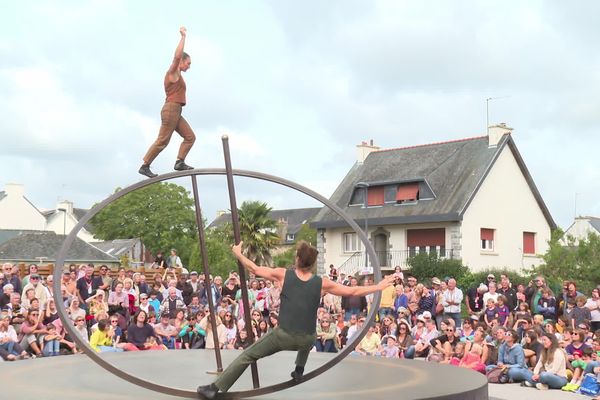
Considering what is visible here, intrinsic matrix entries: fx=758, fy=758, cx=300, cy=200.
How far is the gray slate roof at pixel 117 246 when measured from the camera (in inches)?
2170

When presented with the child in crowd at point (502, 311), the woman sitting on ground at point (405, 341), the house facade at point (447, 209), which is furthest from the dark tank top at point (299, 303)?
the house facade at point (447, 209)

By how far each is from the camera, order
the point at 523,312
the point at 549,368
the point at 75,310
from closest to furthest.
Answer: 1. the point at 549,368
2. the point at 75,310
3. the point at 523,312

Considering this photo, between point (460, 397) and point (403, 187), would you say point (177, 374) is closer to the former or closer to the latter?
point (460, 397)

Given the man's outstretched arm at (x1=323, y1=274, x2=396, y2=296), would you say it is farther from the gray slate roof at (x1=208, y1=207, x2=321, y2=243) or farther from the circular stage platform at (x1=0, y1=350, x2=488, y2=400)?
the gray slate roof at (x1=208, y1=207, x2=321, y2=243)

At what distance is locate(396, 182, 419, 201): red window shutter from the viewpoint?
124 ft

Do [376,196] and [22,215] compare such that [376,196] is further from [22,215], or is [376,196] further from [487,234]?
[22,215]

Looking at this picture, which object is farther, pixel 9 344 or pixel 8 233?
pixel 8 233

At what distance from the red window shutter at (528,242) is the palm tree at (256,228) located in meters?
12.7

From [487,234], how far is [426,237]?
3.01 metres

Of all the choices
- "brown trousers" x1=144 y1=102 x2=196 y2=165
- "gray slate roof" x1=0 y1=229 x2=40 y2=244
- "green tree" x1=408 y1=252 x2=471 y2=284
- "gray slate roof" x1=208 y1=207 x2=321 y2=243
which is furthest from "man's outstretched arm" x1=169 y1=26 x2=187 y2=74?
"gray slate roof" x1=208 y1=207 x2=321 y2=243

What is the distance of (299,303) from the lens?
20.4 feet

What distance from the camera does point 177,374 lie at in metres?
8.66

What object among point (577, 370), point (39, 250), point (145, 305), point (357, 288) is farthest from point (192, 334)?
point (39, 250)

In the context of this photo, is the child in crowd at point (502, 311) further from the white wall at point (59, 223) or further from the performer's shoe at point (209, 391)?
the white wall at point (59, 223)
